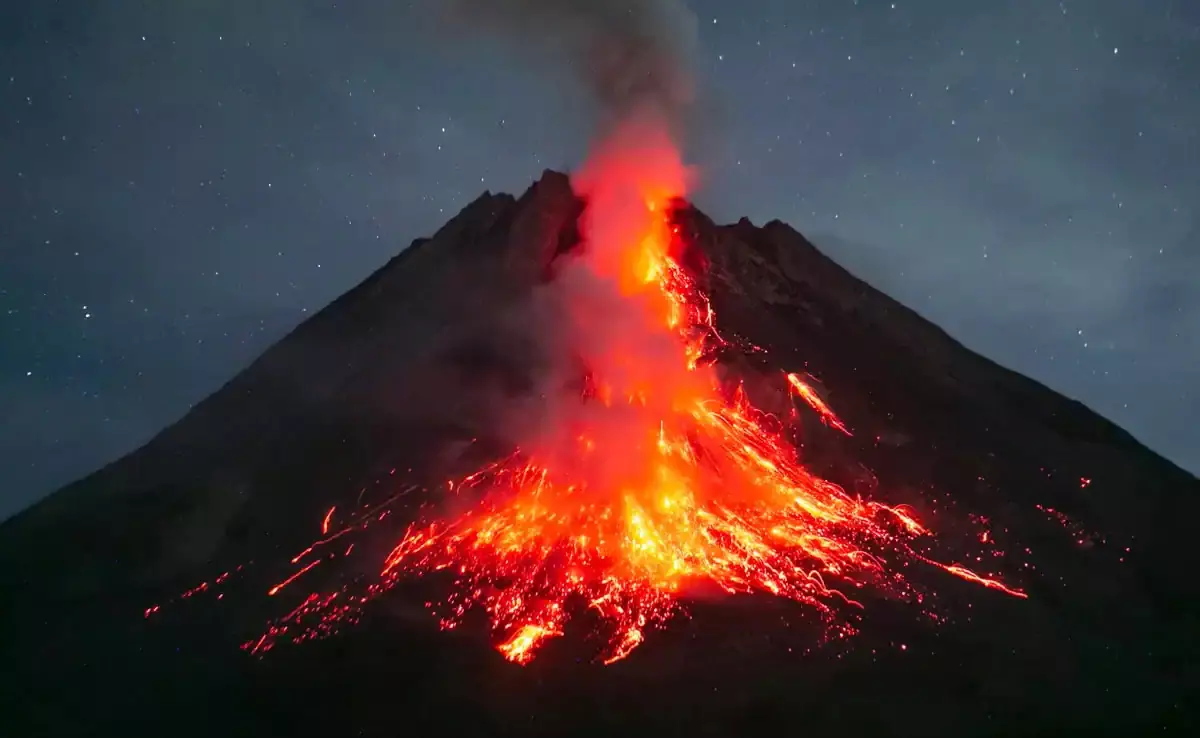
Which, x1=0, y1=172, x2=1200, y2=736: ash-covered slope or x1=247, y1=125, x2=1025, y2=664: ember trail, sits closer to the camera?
x1=0, y1=172, x2=1200, y2=736: ash-covered slope

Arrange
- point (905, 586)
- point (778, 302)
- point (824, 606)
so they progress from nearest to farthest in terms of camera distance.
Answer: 1. point (824, 606)
2. point (905, 586)
3. point (778, 302)

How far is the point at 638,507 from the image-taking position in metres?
30.4

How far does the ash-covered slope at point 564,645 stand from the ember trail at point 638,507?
114 cm

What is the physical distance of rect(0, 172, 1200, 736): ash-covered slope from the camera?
22.2 m

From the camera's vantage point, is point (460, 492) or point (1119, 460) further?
point (1119, 460)

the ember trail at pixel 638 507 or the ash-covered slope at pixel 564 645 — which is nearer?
the ash-covered slope at pixel 564 645

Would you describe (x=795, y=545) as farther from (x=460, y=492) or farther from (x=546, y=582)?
(x=460, y=492)

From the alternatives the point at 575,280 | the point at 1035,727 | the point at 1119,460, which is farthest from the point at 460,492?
the point at 1119,460

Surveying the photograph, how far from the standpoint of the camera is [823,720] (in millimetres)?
21438

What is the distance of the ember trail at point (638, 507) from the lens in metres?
25.8

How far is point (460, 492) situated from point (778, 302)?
61.8 ft

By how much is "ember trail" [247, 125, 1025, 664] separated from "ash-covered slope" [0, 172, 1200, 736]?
3.76ft

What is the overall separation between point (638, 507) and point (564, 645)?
7.37 m

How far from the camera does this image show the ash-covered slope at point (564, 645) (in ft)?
72.9
